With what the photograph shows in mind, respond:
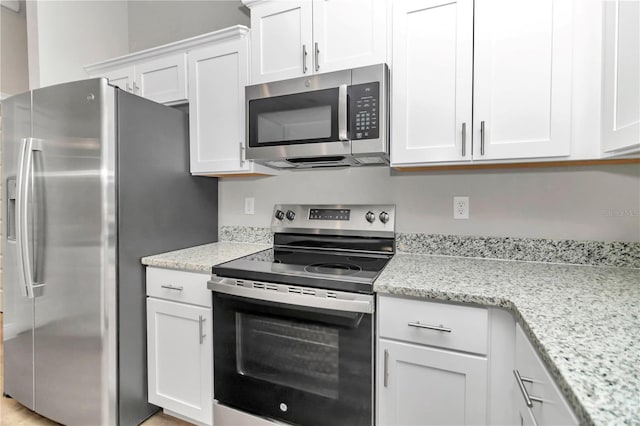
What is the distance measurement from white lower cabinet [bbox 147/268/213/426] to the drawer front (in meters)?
1.28

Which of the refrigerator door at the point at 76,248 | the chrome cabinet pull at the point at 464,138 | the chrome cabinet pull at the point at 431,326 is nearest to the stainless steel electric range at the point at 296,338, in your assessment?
the chrome cabinet pull at the point at 431,326

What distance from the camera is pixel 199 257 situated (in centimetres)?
173

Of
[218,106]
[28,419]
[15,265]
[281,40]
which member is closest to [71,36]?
[218,106]

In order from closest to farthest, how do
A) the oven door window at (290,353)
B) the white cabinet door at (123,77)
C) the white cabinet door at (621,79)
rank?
1. the white cabinet door at (621,79)
2. the oven door window at (290,353)
3. the white cabinet door at (123,77)

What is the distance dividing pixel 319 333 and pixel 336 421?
1.14 ft

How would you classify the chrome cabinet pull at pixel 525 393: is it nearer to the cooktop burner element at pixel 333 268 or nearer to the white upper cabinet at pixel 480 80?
the cooktop burner element at pixel 333 268

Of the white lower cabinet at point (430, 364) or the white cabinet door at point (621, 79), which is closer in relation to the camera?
the white cabinet door at point (621, 79)

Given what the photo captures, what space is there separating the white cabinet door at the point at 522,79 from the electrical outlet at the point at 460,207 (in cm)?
36

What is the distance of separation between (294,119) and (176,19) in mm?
1672

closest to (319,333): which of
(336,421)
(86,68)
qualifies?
(336,421)

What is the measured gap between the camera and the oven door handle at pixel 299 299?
123 cm

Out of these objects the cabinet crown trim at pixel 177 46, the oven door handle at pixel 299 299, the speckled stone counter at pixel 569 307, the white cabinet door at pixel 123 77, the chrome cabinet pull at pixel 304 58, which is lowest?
the oven door handle at pixel 299 299

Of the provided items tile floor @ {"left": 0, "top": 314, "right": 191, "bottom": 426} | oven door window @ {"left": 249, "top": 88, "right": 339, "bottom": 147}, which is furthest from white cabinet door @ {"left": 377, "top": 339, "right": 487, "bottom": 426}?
tile floor @ {"left": 0, "top": 314, "right": 191, "bottom": 426}

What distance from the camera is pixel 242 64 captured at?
5.98 feet
